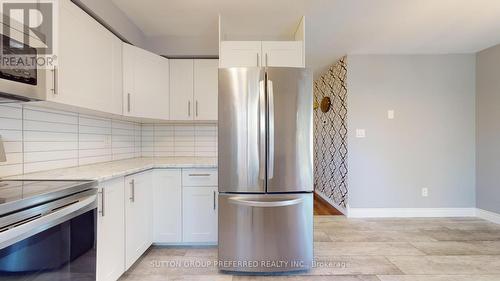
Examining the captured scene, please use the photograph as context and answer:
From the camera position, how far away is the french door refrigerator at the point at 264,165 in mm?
1861

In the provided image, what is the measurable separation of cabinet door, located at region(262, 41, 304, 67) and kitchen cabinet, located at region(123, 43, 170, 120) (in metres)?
1.16

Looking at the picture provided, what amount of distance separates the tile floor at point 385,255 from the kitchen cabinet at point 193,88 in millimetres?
1446

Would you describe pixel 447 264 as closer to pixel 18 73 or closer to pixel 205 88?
pixel 205 88

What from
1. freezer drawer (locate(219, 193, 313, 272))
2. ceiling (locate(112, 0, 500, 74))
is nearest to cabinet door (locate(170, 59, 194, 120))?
ceiling (locate(112, 0, 500, 74))

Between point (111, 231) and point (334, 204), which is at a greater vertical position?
point (111, 231)

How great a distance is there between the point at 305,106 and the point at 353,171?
1930 mm

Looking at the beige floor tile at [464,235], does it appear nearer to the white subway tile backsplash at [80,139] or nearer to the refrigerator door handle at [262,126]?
the refrigerator door handle at [262,126]

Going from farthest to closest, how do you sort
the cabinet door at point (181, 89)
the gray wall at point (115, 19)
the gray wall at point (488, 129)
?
1. the gray wall at point (488, 129)
2. the cabinet door at point (181, 89)
3. the gray wall at point (115, 19)

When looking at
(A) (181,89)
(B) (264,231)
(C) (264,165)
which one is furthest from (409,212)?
(A) (181,89)

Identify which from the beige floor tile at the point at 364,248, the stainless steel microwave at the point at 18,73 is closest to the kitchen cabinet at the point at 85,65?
the stainless steel microwave at the point at 18,73

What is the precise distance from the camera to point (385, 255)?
2.28 m

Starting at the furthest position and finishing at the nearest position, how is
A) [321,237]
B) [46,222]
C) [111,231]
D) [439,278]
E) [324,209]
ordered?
1. [324,209]
2. [321,237]
3. [439,278]
4. [111,231]
5. [46,222]

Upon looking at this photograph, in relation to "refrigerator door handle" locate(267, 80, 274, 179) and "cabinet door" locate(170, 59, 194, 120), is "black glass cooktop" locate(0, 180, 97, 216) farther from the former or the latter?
"cabinet door" locate(170, 59, 194, 120)

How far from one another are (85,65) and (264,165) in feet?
4.82
